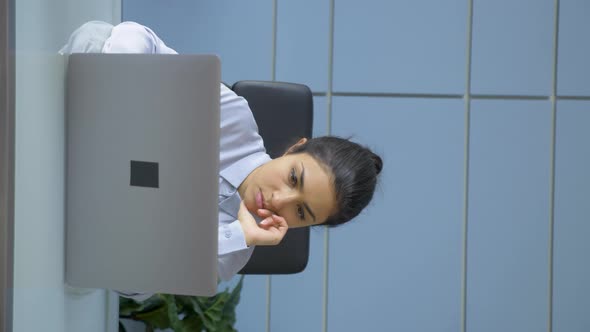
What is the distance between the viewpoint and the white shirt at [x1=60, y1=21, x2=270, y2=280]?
117 centimetres

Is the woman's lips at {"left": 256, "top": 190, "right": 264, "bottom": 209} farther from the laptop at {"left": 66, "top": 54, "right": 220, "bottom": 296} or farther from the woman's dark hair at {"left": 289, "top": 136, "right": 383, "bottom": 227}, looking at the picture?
the laptop at {"left": 66, "top": 54, "right": 220, "bottom": 296}

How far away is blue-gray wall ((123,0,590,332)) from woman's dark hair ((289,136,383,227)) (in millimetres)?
947

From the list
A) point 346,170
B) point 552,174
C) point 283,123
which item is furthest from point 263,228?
point 552,174

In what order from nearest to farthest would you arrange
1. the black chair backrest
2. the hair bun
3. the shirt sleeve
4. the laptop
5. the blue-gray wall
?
the laptop < the shirt sleeve < the hair bun < the black chair backrest < the blue-gray wall

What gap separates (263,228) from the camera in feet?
4.32

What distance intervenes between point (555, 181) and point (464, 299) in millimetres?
510

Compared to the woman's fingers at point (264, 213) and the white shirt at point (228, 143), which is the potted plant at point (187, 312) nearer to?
the white shirt at point (228, 143)

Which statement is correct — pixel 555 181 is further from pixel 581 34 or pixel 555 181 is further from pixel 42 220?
pixel 42 220

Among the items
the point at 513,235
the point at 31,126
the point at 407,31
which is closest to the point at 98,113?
the point at 31,126

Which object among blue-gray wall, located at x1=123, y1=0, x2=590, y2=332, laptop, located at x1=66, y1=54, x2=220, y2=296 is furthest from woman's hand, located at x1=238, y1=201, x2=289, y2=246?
blue-gray wall, located at x1=123, y1=0, x2=590, y2=332

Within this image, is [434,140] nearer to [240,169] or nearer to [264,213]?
[240,169]

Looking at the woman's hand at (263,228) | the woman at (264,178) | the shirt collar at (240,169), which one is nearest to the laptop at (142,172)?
the woman at (264,178)

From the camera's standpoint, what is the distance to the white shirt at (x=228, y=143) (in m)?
1.17

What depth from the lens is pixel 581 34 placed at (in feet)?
8.47
